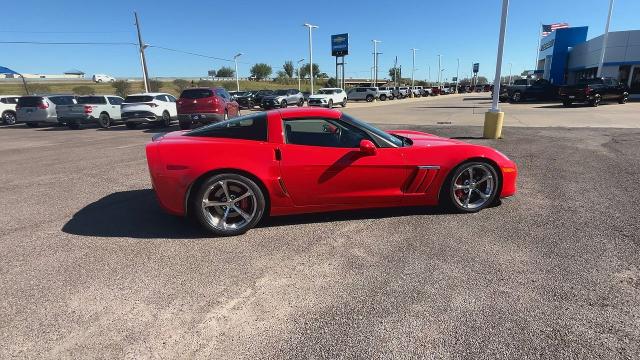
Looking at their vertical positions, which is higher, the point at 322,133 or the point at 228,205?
the point at 322,133

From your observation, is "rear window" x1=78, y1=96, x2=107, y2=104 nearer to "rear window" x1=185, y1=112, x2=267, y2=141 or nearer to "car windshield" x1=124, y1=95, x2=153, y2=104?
"car windshield" x1=124, y1=95, x2=153, y2=104

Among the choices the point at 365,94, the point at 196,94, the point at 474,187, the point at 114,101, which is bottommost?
the point at 474,187

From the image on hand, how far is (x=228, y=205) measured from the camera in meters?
3.99

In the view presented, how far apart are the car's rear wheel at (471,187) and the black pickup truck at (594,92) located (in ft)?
77.7

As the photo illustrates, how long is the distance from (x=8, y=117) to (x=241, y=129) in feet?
75.3

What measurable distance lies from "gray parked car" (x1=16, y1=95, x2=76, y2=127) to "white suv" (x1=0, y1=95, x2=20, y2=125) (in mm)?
2918

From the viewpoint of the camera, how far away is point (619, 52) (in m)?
31.3

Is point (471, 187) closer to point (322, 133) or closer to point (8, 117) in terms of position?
point (322, 133)

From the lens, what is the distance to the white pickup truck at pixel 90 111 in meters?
17.1

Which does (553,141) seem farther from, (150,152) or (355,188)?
(150,152)

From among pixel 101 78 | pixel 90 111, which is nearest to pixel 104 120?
pixel 90 111

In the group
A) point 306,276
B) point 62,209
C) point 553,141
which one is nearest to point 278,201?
point 306,276

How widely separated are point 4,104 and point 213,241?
77.2 ft

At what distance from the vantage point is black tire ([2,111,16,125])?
20.2m
